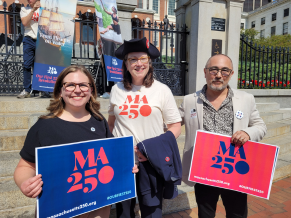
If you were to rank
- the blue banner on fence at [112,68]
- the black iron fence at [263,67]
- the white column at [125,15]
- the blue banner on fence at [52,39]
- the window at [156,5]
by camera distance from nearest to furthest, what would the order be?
the blue banner on fence at [52,39], the blue banner on fence at [112,68], the white column at [125,15], the black iron fence at [263,67], the window at [156,5]

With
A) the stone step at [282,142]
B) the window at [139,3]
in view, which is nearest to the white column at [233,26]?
the stone step at [282,142]

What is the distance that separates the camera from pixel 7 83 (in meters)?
5.30

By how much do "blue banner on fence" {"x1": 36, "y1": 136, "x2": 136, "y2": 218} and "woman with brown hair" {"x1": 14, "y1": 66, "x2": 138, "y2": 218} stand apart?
3.2 inches

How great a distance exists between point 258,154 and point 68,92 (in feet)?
5.77

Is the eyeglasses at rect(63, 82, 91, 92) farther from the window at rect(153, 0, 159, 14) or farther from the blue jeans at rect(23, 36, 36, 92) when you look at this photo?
the window at rect(153, 0, 159, 14)

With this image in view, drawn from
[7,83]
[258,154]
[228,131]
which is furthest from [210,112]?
[7,83]

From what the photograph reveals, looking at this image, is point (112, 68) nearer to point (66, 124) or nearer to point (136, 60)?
point (136, 60)

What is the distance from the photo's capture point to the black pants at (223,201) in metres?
2.02

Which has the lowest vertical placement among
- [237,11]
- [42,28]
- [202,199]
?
[202,199]

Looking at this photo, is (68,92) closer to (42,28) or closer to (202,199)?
(202,199)

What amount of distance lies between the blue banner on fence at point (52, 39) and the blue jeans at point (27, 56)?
0.48 meters

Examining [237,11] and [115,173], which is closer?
[115,173]

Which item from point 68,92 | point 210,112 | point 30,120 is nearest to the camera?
point 68,92

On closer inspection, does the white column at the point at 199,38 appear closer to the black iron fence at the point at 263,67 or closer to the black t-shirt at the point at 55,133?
the black iron fence at the point at 263,67
